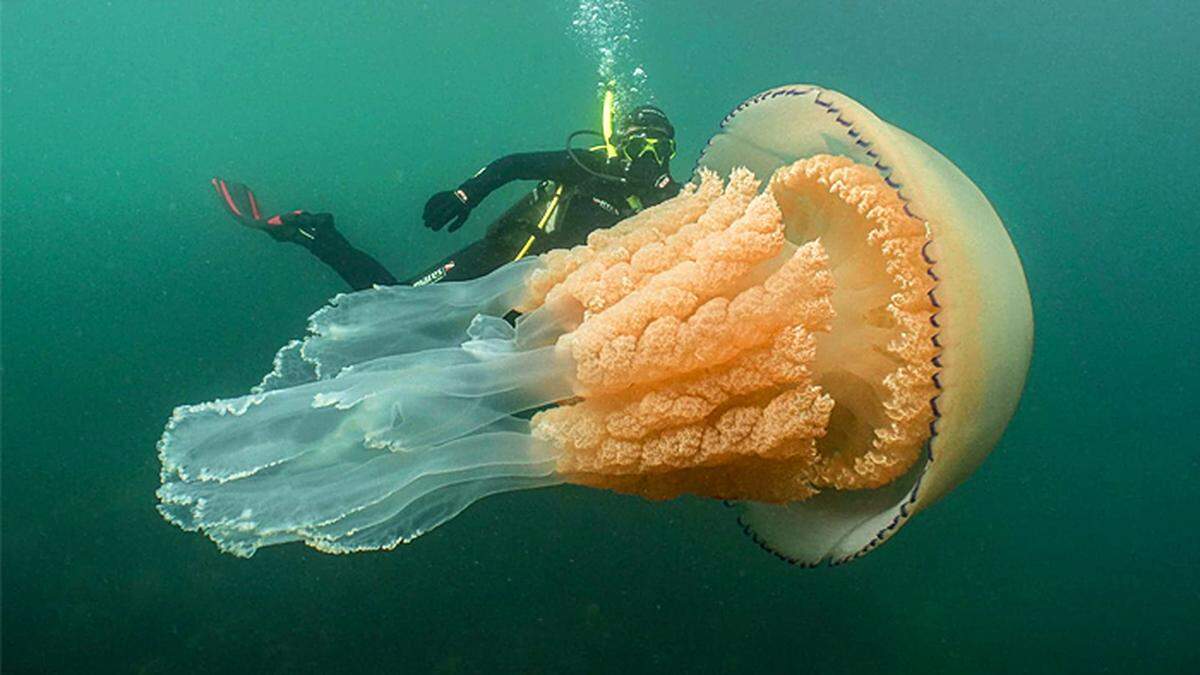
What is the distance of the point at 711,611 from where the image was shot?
8.04 meters

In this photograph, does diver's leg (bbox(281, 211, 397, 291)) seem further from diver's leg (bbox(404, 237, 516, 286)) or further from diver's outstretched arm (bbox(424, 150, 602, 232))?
diver's outstretched arm (bbox(424, 150, 602, 232))

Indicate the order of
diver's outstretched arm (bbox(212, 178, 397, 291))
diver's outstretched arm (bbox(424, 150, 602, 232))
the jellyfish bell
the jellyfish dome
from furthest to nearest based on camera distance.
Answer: diver's outstretched arm (bbox(212, 178, 397, 291)) → diver's outstretched arm (bbox(424, 150, 602, 232)) → the jellyfish dome → the jellyfish bell

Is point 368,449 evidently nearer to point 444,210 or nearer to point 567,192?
point 444,210

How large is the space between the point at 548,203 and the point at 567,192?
18cm

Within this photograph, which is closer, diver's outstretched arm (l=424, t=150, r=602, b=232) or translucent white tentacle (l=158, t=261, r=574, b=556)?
translucent white tentacle (l=158, t=261, r=574, b=556)

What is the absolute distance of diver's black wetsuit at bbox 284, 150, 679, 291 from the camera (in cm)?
485

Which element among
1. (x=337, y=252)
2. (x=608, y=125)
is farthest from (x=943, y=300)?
(x=337, y=252)

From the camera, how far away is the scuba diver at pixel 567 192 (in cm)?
480

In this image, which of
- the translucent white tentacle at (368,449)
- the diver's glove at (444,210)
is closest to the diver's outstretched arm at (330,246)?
the diver's glove at (444,210)

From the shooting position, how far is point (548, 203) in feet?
16.7

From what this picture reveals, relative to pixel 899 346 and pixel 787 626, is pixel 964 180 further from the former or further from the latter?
pixel 787 626

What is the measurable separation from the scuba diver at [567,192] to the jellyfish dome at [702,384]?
2.28 meters

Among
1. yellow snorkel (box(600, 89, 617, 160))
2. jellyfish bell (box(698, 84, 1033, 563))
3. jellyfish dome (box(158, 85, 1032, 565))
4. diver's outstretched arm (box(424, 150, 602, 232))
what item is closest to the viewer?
jellyfish bell (box(698, 84, 1033, 563))

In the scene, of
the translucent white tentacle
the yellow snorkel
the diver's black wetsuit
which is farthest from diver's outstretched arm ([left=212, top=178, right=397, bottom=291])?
the translucent white tentacle
